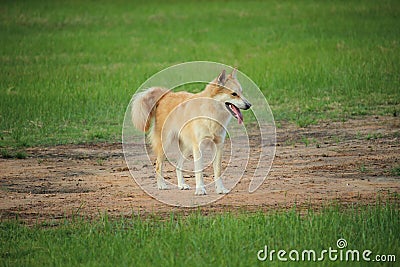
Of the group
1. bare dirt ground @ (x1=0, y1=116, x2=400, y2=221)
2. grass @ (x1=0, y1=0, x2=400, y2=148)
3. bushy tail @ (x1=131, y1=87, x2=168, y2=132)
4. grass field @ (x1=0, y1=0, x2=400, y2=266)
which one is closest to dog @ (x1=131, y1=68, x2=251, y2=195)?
bushy tail @ (x1=131, y1=87, x2=168, y2=132)

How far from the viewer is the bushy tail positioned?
32.6ft

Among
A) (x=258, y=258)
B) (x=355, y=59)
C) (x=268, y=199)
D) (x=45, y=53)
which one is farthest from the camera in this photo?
(x=45, y=53)

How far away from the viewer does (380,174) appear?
10234 millimetres

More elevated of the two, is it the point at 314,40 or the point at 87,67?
the point at 314,40

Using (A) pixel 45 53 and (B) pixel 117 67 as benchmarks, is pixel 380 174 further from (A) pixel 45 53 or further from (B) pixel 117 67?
(A) pixel 45 53

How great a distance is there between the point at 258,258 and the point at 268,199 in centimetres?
200

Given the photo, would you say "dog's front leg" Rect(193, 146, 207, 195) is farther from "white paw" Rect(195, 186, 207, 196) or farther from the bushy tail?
the bushy tail


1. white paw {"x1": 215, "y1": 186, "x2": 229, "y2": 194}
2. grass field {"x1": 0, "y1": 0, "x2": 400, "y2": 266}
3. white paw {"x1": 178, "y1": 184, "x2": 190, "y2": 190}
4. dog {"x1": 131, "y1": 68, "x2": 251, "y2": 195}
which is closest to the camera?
grass field {"x1": 0, "y1": 0, "x2": 400, "y2": 266}

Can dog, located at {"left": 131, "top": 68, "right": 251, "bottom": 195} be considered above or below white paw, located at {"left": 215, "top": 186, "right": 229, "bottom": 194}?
above

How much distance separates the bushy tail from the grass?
3302mm

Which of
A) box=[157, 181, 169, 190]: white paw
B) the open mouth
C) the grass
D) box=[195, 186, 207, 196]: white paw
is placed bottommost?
box=[195, 186, 207, 196]: white paw

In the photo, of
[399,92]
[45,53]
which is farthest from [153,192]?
[45,53]

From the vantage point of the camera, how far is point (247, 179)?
10.3m

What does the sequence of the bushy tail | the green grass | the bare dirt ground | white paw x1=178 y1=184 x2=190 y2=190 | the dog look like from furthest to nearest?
the bushy tail < white paw x1=178 y1=184 x2=190 y2=190 < the dog < the bare dirt ground < the green grass
